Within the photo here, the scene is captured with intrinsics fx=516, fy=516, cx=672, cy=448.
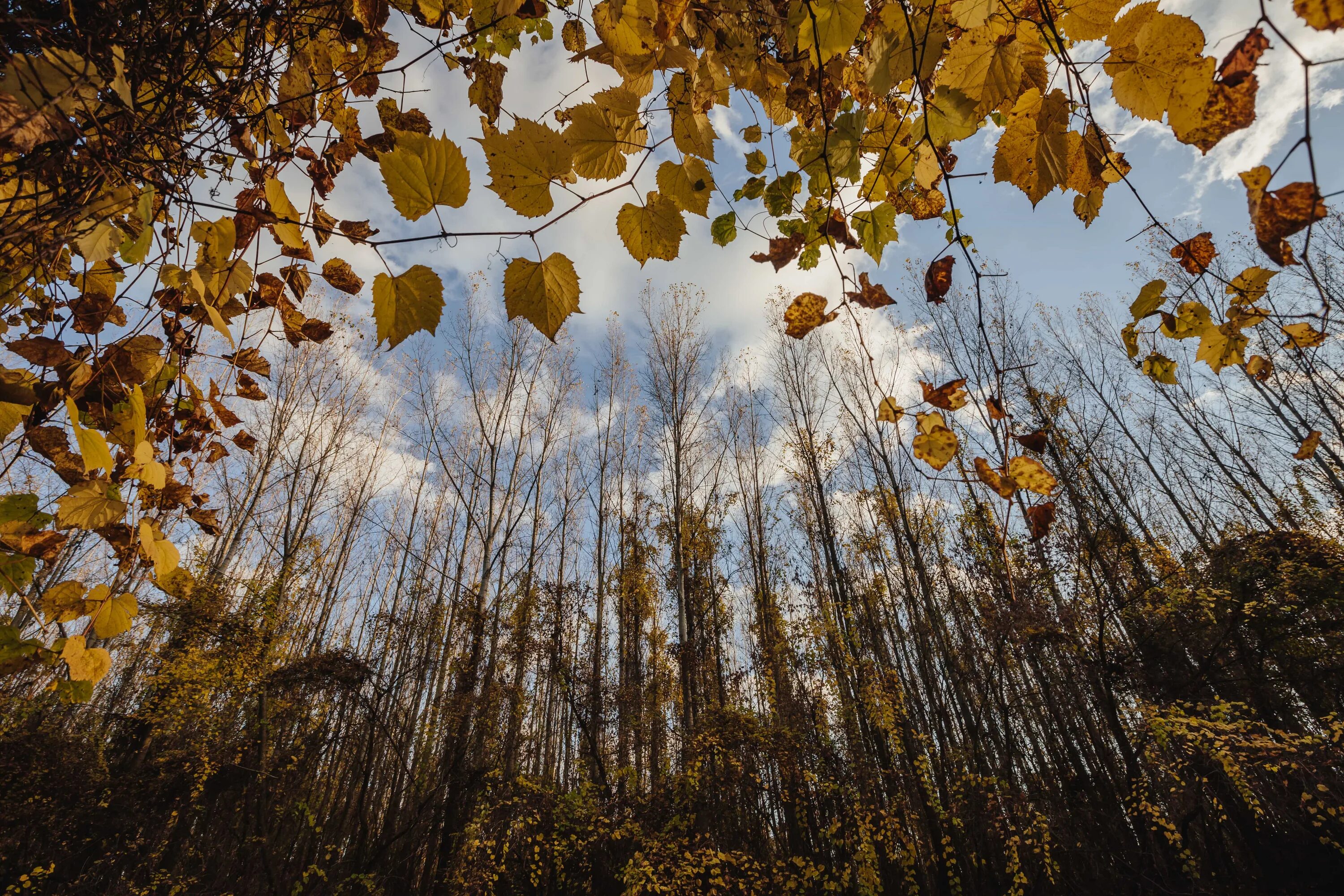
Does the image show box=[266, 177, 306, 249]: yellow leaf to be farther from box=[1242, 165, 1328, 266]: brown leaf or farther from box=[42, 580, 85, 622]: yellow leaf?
box=[1242, 165, 1328, 266]: brown leaf

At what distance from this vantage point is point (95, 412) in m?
0.77

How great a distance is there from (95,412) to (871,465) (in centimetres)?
1066

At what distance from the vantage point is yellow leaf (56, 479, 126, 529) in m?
0.66

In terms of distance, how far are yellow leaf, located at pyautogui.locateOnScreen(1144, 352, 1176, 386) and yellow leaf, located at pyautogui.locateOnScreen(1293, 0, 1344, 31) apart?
1.97ft

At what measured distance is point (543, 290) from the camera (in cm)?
60

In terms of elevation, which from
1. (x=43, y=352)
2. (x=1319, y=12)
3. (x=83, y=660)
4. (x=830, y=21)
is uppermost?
(x=830, y=21)

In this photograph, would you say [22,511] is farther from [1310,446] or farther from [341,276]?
[1310,446]

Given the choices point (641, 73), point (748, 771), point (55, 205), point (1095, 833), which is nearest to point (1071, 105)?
point (641, 73)

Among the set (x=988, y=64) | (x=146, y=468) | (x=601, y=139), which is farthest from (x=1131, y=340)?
(x=146, y=468)

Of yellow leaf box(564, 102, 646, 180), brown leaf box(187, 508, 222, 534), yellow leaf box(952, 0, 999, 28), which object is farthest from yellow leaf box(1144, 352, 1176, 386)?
brown leaf box(187, 508, 222, 534)

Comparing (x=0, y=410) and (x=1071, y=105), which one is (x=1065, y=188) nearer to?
(x=1071, y=105)

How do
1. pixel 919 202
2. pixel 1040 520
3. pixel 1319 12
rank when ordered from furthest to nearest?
1. pixel 919 202
2. pixel 1040 520
3. pixel 1319 12

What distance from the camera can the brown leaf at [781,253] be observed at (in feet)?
3.08

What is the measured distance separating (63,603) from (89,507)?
0.22 metres
